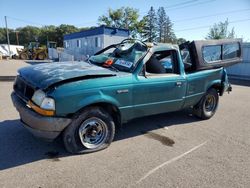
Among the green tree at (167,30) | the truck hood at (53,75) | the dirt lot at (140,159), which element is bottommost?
the dirt lot at (140,159)

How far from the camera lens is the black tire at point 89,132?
3.51m

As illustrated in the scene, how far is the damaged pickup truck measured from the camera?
3.29 meters

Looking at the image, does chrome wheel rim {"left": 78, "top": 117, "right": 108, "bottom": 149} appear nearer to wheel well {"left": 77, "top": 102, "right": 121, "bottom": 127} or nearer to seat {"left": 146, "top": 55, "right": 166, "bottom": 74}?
wheel well {"left": 77, "top": 102, "right": 121, "bottom": 127}

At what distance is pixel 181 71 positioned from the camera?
4.73 metres

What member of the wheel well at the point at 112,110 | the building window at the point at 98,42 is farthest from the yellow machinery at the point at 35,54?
the wheel well at the point at 112,110

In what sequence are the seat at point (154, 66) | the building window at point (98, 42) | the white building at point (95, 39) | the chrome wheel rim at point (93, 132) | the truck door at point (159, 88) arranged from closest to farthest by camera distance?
the chrome wheel rim at point (93, 132)
the truck door at point (159, 88)
the seat at point (154, 66)
the white building at point (95, 39)
the building window at point (98, 42)

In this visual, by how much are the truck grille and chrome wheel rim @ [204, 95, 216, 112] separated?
411cm

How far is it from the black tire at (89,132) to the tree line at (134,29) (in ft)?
120

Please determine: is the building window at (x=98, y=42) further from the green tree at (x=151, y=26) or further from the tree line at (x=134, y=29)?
the green tree at (x=151, y=26)

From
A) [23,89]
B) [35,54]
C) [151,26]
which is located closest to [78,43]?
[35,54]

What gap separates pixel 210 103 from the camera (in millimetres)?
5867

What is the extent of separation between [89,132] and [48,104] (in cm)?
88

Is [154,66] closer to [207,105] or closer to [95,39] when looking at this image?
[207,105]

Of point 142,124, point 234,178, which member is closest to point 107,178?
point 234,178
